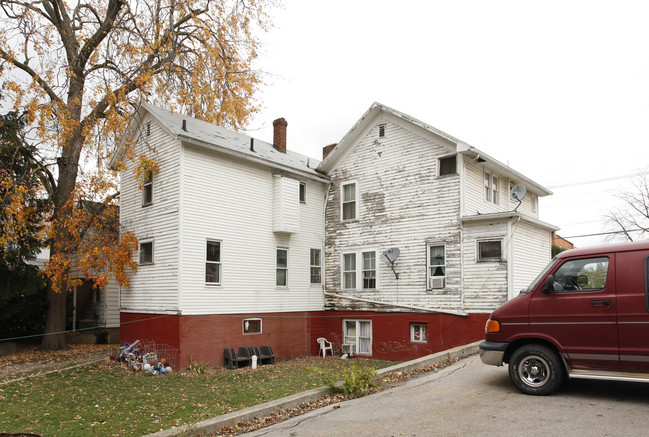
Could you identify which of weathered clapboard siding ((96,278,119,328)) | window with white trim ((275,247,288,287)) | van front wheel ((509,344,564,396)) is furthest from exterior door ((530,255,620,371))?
weathered clapboard siding ((96,278,119,328))

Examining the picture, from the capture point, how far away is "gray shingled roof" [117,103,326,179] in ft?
53.3

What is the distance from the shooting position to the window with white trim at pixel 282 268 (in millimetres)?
18734

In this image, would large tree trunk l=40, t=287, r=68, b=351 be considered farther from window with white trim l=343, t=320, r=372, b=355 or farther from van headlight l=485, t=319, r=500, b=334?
van headlight l=485, t=319, r=500, b=334

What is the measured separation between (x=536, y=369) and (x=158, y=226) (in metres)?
12.7

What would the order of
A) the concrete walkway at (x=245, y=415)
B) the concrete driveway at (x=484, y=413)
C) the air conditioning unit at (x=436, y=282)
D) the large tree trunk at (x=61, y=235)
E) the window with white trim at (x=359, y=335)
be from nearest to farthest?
the concrete driveway at (x=484, y=413) → the concrete walkway at (x=245, y=415) → the air conditioning unit at (x=436, y=282) → the large tree trunk at (x=61, y=235) → the window with white trim at (x=359, y=335)

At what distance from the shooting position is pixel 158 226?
54.2 ft

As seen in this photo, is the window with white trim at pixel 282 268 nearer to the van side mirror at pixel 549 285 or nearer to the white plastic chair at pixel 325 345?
the white plastic chair at pixel 325 345

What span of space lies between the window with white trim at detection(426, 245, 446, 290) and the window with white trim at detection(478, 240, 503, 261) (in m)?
1.30

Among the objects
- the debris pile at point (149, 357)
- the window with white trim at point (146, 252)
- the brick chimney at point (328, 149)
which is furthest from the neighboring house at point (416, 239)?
the window with white trim at point (146, 252)

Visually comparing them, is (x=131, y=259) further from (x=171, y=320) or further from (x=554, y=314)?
(x=554, y=314)

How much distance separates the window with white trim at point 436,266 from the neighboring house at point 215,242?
5.00 meters

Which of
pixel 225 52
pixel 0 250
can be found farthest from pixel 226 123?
pixel 0 250

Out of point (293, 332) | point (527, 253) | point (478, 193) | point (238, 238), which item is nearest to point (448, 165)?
point (478, 193)

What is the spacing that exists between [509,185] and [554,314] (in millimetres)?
13569
